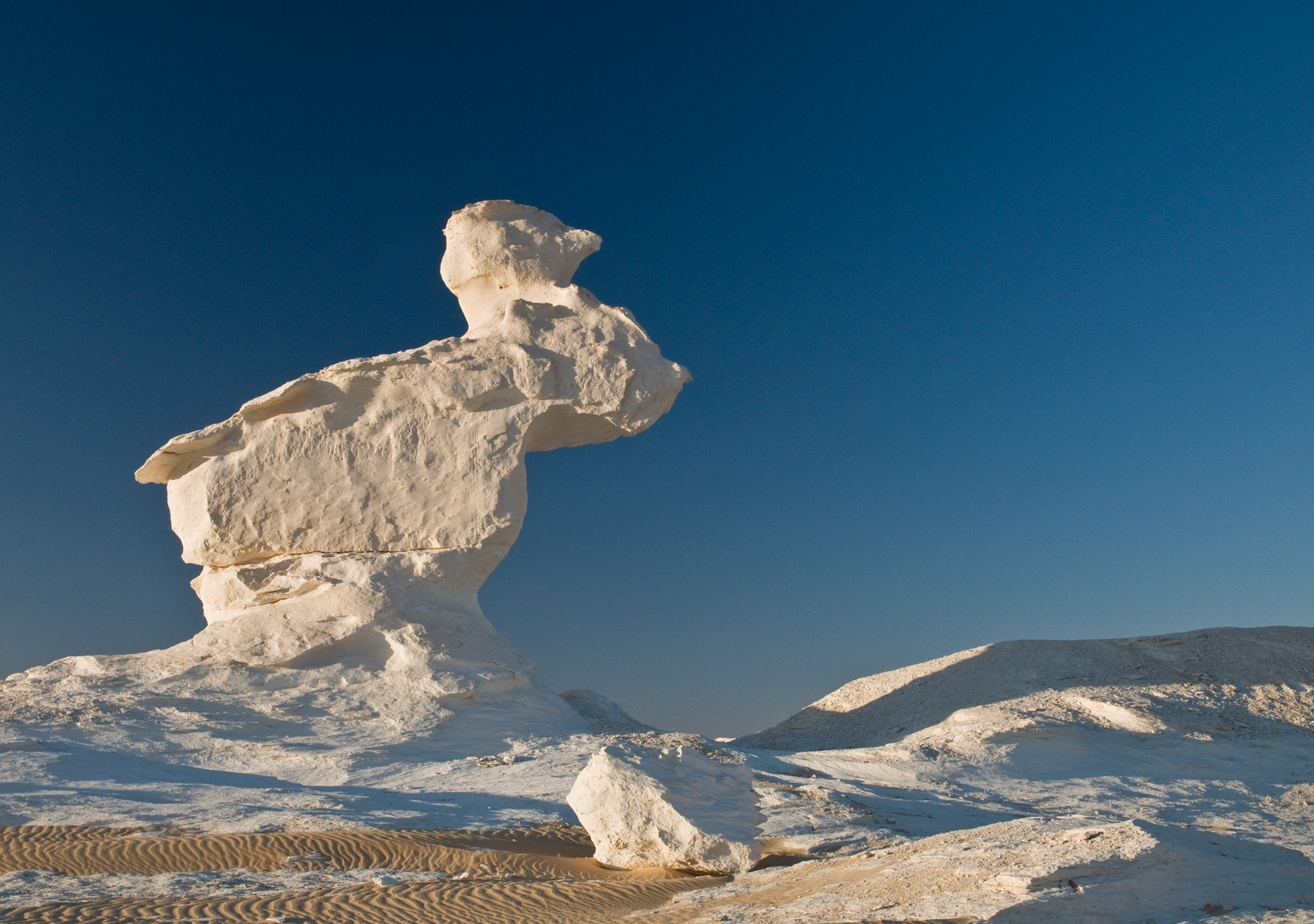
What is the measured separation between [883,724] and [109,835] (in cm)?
1374

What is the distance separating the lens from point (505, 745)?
12422 millimetres

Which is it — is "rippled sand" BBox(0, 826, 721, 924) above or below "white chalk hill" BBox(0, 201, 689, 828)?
below

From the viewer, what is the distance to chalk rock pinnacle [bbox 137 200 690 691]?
563 inches

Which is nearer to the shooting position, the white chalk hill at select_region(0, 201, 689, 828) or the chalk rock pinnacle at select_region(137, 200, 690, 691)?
the white chalk hill at select_region(0, 201, 689, 828)

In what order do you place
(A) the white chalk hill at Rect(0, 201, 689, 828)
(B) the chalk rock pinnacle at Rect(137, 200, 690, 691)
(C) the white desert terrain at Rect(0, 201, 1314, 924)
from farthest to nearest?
1. (B) the chalk rock pinnacle at Rect(137, 200, 690, 691)
2. (A) the white chalk hill at Rect(0, 201, 689, 828)
3. (C) the white desert terrain at Rect(0, 201, 1314, 924)

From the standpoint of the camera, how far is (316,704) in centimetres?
1255

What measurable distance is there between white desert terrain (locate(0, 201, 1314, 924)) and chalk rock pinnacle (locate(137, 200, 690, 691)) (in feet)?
0.15

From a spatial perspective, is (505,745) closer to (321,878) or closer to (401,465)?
(401,465)

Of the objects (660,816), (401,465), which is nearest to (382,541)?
(401,465)

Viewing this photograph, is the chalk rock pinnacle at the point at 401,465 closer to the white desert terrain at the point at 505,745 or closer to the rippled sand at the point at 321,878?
the white desert terrain at the point at 505,745

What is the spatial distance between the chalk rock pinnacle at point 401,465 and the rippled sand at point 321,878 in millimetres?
5819

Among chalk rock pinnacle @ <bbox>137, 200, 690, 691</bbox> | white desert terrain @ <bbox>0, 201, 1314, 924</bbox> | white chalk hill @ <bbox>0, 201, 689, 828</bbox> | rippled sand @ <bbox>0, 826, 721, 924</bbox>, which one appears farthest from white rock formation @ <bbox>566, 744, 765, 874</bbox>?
chalk rock pinnacle @ <bbox>137, 200, 690, 691</bbox>

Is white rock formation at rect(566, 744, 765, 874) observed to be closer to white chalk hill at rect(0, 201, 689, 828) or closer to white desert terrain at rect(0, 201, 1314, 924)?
white desert terrain at rect(0, 201, 1314, 924)

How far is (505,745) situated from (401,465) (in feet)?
15.4
